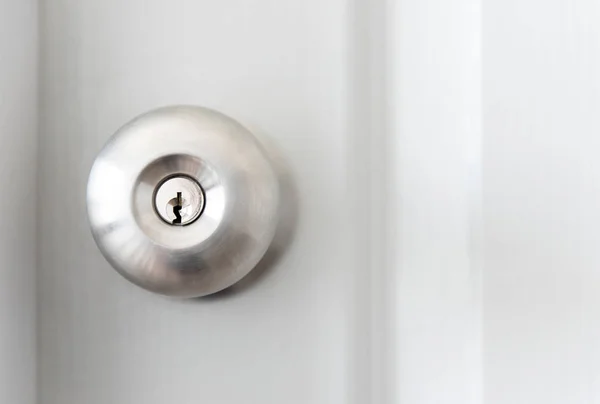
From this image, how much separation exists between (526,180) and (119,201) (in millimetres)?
484

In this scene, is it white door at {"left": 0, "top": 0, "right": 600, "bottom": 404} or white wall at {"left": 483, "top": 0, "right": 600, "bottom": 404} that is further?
white door at {"left": 0, "top": 0, "right": 600, "bottom": 404}

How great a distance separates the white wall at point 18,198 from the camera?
761 millimetres

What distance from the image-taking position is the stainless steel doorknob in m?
0.75

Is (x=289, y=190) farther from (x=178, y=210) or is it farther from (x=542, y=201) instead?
(x=542, y=201)

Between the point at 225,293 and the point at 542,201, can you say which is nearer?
the point at 542,201

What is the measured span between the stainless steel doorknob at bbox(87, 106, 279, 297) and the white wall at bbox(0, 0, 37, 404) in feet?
0.38

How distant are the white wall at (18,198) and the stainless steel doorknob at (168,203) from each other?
0.38ft

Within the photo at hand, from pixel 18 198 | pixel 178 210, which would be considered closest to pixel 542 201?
pixel 178 210

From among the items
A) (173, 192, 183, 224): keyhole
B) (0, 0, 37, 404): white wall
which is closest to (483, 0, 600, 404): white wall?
(173, 192, 183, 224): keyhole

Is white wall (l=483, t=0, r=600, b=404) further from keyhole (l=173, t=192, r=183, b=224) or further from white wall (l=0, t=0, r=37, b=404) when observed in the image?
white wall (l=0, t=0, r=37, b=404)

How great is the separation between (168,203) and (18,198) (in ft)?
0.67

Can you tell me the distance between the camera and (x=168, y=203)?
785mm

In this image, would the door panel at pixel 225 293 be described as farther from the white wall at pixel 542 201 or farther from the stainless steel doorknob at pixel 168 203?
the white wall at pixel 542 201

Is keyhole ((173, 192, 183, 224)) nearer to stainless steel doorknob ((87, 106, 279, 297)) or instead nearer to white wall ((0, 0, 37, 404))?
→ stainless steel doorknob ((87, 106, 279, 297))
